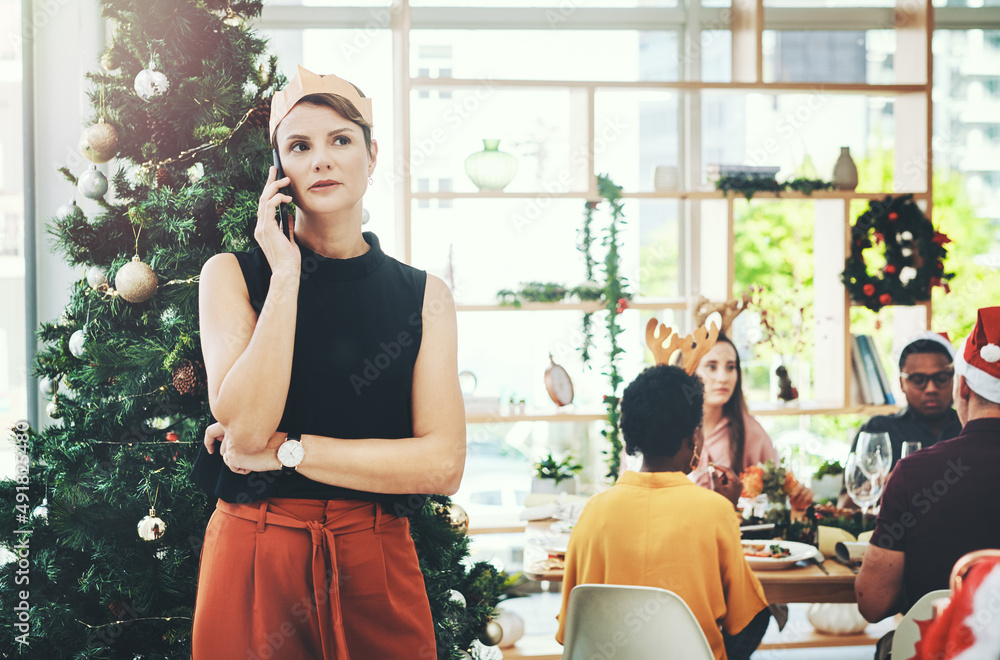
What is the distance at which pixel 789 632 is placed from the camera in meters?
3.38

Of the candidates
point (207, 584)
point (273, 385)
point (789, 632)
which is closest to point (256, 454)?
point (273, 385)

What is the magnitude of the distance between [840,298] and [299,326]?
3.06 metres

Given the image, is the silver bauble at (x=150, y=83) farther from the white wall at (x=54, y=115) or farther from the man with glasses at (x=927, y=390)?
the man with glasses at (x=927, y=390)

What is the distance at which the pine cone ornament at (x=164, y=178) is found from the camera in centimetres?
176

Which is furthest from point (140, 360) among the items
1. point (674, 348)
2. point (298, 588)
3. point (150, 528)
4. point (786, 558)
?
point (786, 558)

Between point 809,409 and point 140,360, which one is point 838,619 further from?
point 140,360

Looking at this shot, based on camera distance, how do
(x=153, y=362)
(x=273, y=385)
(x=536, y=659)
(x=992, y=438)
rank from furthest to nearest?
(x=536, y=659)
(x=992, y=438)
(x=153, y=362)
(x=273, y=385)

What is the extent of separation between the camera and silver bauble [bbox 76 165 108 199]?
69.7 inches

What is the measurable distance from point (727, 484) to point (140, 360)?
1851mm

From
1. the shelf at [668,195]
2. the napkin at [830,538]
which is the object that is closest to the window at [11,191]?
the shelf at [668,195]

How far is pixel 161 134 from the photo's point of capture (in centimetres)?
178

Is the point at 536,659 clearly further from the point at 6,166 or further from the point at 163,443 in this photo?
the point at 6,166

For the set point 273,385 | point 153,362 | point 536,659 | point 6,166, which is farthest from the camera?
point 536,659

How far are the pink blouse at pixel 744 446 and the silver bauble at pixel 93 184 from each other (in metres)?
2.19
